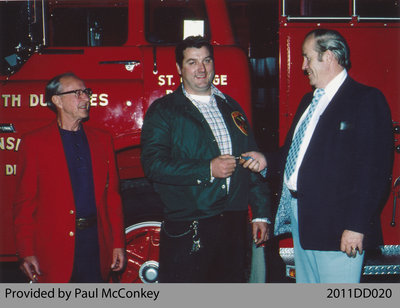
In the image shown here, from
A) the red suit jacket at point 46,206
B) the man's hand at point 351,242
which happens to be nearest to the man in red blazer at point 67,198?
the red suit jacket at point 46,206

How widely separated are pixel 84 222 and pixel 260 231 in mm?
1036

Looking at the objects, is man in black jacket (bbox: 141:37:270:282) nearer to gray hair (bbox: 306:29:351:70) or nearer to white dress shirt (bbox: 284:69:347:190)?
white dress shirt (bbox: 284:69:347:190)

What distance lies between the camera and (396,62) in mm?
3246

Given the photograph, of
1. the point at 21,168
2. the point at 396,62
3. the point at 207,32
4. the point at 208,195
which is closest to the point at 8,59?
the point at 21,168

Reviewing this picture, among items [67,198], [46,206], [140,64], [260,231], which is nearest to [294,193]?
[260,231]

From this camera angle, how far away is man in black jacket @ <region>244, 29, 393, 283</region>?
6.95ft

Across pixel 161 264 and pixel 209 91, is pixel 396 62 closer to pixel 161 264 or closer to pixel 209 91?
pixel 209 91

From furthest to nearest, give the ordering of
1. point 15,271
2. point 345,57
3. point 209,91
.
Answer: point 15,271 → point 209,91 → point 345,57

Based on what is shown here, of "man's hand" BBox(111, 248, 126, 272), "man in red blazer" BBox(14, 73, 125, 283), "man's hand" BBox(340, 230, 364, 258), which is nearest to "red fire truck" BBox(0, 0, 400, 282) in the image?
"man in red blazer" BBox(14, 73, 125, 283)

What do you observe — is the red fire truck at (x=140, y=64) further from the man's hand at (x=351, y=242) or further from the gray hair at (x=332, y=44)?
the man's hand at (x=351, y=242)

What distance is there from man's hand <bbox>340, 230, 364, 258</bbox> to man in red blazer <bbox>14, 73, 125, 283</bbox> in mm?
1295

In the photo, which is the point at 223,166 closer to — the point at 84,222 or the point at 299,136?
the point at 299,136

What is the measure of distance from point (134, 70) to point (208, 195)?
47.1 inches

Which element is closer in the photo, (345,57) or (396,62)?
(345,57)
